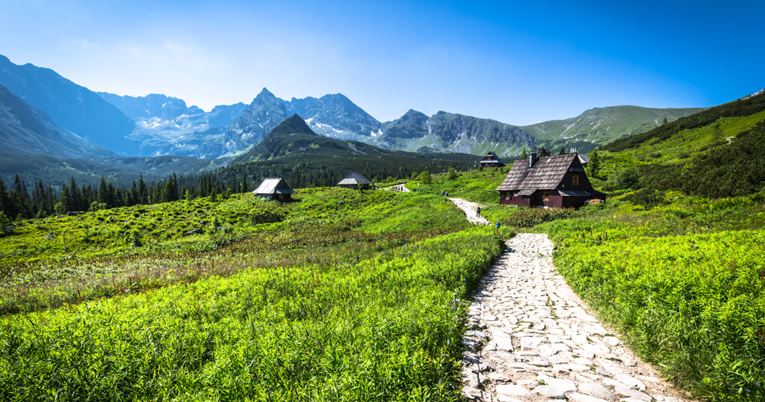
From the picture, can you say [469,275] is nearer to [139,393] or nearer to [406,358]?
[406,358]

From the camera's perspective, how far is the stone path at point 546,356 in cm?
395

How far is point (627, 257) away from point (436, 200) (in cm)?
3535

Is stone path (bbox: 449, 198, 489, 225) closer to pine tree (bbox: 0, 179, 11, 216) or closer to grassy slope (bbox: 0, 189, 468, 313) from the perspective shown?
grassy slope (bbox: 0, 189, 468, 313)

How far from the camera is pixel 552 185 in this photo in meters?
34.6

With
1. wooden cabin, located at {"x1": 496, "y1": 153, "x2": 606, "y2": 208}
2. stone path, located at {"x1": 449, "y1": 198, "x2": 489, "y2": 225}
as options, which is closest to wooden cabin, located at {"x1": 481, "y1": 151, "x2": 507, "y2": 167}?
wooden cabin, located at {"x1": 496, "y1": 153, "x2": 606, "y2": 208}

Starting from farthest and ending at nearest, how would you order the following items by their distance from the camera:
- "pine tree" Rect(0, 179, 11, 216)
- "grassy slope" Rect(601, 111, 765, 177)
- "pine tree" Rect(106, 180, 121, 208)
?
"pine tree" Rect(106, 180, 121, 208) → "pine tree" Rect(0, 179, 11, 216) → "grassy slope" Rect(601, 111, 765, 177)

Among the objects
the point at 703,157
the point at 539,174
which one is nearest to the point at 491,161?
the point at 539,174

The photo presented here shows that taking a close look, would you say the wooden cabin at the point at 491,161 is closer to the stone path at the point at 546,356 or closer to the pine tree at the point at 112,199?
the stone path at the point at 546,356

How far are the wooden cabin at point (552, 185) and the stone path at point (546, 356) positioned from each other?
29.6 m

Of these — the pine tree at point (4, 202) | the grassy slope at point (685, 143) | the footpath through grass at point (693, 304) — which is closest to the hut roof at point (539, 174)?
the grassy slope at point (685, 143)

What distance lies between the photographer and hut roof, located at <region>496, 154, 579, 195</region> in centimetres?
3500

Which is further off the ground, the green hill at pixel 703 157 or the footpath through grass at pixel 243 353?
the green hill at pixel 703 157

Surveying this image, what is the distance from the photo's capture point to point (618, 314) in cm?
612

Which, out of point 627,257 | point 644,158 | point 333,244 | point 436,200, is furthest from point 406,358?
point 644,158
